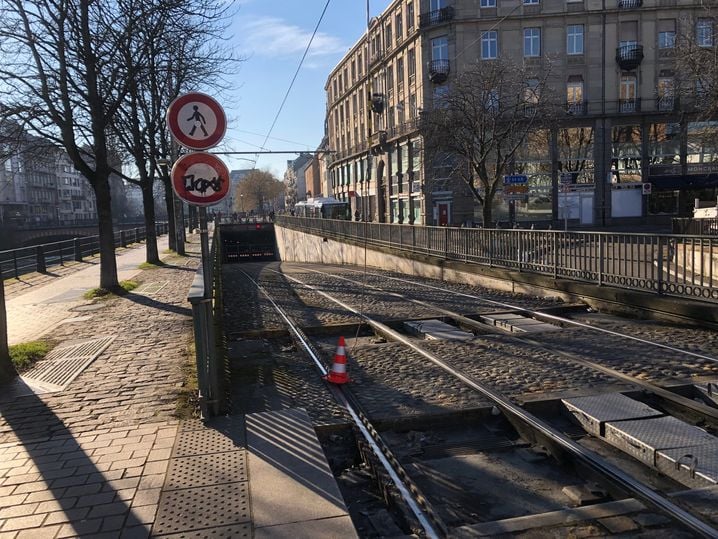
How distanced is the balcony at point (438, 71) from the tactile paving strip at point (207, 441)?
145 ft

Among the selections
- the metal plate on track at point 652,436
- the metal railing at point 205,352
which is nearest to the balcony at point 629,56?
the metal plate on track at point 652,436

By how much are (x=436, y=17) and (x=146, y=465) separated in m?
46.8

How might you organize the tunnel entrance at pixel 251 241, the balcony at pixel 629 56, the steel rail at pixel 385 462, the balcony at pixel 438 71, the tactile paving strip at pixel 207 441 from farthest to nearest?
the tunnel entrance at pixel 251 241 < the balcony at pixel 438 71 < the balcony at pixel 629 56 < the tactile paving strip at pixel 207 441 < the steel rail at pixel 385 462

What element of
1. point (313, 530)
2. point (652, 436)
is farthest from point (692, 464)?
point (313, 530)

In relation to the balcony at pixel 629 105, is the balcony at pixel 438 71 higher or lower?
higher

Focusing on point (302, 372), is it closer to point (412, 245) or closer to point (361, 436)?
point (361, 436)

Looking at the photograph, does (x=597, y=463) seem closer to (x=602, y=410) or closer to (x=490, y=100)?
(x=602, y=410)

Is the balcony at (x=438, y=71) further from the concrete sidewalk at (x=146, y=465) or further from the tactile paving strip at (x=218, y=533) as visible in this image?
the tactile paving strip at (x=218, y=533)

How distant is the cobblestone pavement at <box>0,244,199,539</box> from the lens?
3.67 metres

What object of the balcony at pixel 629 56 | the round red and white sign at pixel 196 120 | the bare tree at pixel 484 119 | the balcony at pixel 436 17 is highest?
the balcony at pixel 436 17

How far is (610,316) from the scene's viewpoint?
34.7 ft

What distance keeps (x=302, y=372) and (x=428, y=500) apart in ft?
11.6

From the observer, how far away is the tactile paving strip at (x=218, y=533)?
338cm

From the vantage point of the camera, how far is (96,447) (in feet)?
16.0
